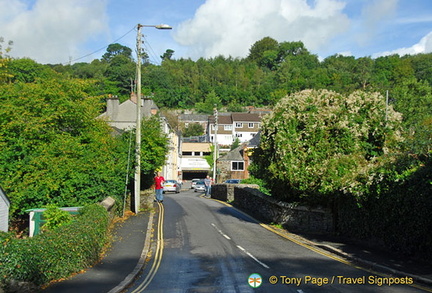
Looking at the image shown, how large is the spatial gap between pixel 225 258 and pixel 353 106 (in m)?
9.92

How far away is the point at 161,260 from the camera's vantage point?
13.9m

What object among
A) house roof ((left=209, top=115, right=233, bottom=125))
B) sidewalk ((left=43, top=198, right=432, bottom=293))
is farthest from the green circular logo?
house roof ((left=209, top=115, right=233, bottom=125))

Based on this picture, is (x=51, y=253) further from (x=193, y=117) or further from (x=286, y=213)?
(x=193, y=117)

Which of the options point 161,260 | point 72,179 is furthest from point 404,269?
point 72,179

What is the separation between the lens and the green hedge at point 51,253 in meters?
9.23

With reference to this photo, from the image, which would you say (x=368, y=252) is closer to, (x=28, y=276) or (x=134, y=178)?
(x=28, y=276)

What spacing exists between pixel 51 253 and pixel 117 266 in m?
2.73

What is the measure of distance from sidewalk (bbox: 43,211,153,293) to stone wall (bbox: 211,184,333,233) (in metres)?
6.53

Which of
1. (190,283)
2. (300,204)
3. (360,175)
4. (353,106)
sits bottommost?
(190,283)

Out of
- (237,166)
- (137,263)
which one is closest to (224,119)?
(237,166)

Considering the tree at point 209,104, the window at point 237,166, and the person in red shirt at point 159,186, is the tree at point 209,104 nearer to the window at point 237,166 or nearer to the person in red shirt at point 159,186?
the window at point 237,166

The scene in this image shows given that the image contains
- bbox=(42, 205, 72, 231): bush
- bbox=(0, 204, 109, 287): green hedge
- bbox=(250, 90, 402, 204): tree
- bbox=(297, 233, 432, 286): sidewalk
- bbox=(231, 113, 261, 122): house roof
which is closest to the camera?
bbox=(0, 204, 109, 287): green hedge

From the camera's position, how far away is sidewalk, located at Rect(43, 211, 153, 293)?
10398 mm

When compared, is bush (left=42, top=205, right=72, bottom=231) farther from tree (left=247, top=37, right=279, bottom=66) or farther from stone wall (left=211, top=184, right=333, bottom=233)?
tree (left=247, top=37, right=279, bottom=66)
